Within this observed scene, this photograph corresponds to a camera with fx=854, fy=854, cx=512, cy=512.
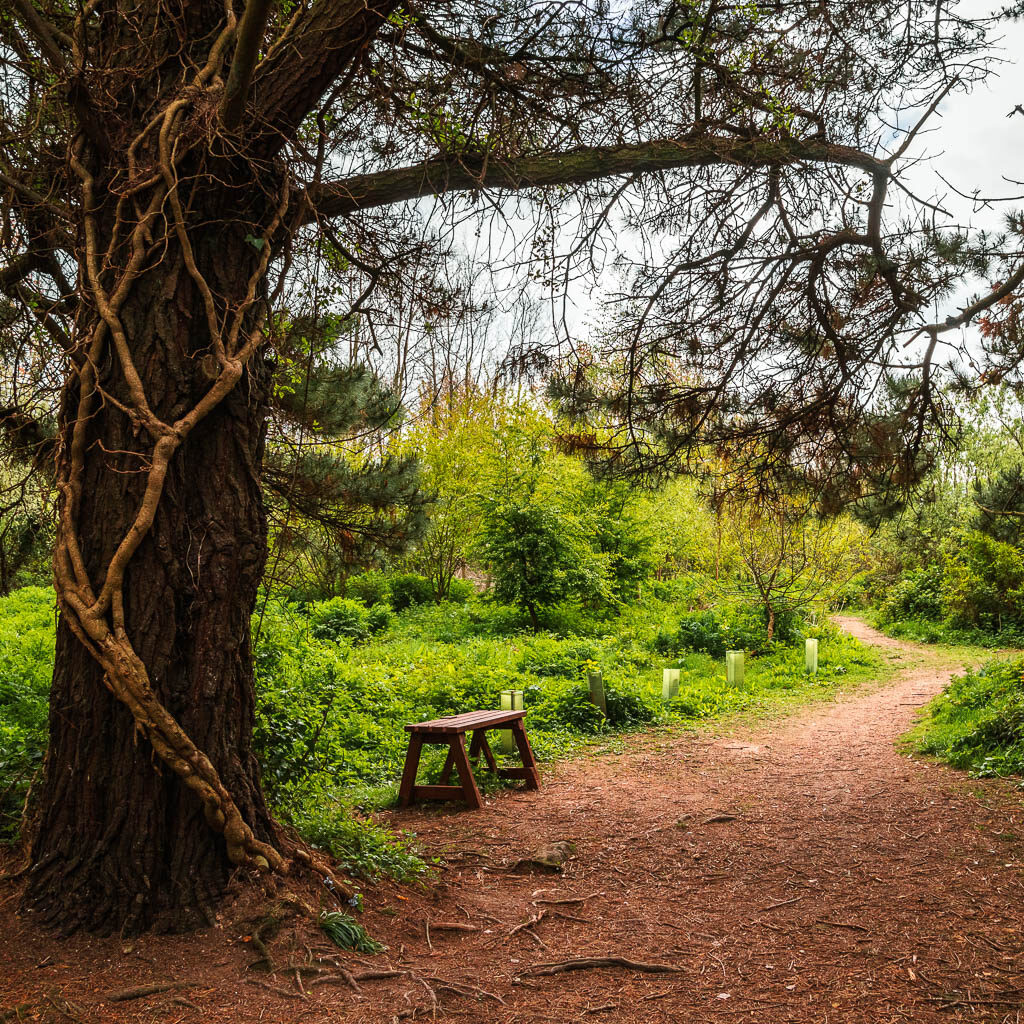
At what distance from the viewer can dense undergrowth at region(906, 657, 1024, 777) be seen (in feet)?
20.5

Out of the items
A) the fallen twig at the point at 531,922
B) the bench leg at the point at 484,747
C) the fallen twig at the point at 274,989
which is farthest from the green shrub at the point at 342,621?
the fallen twig at the point at 274,989

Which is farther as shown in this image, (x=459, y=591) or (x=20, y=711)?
(x=459, y=591)

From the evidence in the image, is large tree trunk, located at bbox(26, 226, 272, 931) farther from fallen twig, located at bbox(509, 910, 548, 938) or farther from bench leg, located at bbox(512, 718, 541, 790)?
bench leg, located at bbox(512, 718, 541, 790)

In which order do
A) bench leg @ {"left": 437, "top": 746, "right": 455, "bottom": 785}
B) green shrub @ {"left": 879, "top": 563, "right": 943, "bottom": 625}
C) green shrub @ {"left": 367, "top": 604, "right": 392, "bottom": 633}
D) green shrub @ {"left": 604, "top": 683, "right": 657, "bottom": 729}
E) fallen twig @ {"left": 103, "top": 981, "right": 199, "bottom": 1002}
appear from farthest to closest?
green shrub @ {"left": 879, "top": 563, "right": 943, "bottom": 625} < green shrub @ {"left": 367, "top": 604, "right": 392, "bottom": 633} < green shrub @ {"left": 604, "top": 683, "right": 657, "bottom": 729} < bench leg @ {"left": 437, "top": 746, "right": 455, "bottom": 785} < fallen twig @ {"left": 103, "top": 981, "right": 199, "bottom": 1002}

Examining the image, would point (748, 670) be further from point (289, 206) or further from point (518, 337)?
point (289, 206)

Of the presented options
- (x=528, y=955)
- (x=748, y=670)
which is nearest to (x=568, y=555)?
(x=748, y=670)

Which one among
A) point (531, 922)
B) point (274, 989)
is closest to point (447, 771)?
point (531, 922)

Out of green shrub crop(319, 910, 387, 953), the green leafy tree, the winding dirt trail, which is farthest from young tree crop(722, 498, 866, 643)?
green shrub crop(319, 910, 387, 953)

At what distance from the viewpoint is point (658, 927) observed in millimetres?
3719

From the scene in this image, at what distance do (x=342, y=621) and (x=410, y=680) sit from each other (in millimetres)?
4952

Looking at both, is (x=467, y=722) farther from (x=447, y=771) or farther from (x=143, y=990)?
(x=143, y=990)

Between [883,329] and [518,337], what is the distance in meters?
2.31

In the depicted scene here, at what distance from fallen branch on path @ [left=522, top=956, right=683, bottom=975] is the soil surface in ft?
0.07

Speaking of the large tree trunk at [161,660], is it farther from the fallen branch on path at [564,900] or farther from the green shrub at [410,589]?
the green shrub at [410,589]
